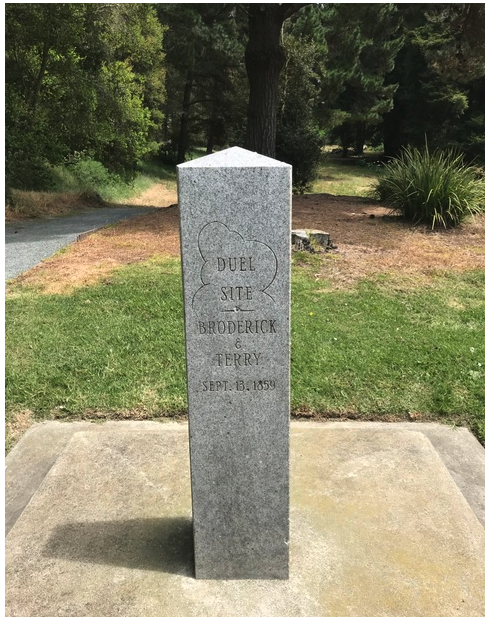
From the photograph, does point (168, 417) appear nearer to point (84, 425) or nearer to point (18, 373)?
point (84, 425)

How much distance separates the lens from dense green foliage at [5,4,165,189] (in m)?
15.9

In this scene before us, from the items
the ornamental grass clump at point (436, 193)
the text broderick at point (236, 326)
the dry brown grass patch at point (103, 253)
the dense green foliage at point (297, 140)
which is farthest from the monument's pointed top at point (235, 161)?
the dense green foliage at point (297, 140)

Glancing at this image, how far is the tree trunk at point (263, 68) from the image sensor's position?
1205cm

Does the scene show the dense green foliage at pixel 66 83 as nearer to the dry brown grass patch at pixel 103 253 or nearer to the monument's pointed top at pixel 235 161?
the dry brown grass patch at pixel 103 253

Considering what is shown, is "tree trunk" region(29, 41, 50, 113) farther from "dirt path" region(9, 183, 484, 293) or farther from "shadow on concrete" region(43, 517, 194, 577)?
"shadow on concrete" region(43, 517, 194, 577)

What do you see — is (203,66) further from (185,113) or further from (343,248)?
(343,248)

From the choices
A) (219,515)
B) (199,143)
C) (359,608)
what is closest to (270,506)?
(219,515)

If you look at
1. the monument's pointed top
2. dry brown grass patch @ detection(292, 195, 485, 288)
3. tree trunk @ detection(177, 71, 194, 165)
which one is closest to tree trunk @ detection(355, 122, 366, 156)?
tree trunk @ detection(177, 71, 194, 165)

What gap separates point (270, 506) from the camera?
101 inches

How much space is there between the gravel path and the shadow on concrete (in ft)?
19.5

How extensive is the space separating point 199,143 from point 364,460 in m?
44.5

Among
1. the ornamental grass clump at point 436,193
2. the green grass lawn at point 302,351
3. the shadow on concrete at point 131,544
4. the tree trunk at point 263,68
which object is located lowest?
the shadow on concrete at point 131,544

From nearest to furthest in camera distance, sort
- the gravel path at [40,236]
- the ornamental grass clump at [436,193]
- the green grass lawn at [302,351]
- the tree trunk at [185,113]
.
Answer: the green grass lawn at [302,351]
the gravel path at [40,236]
the ornamental grass clump at [436,193]
the tree trunk at [185,113]

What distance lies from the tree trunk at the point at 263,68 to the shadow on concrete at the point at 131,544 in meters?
10.6
